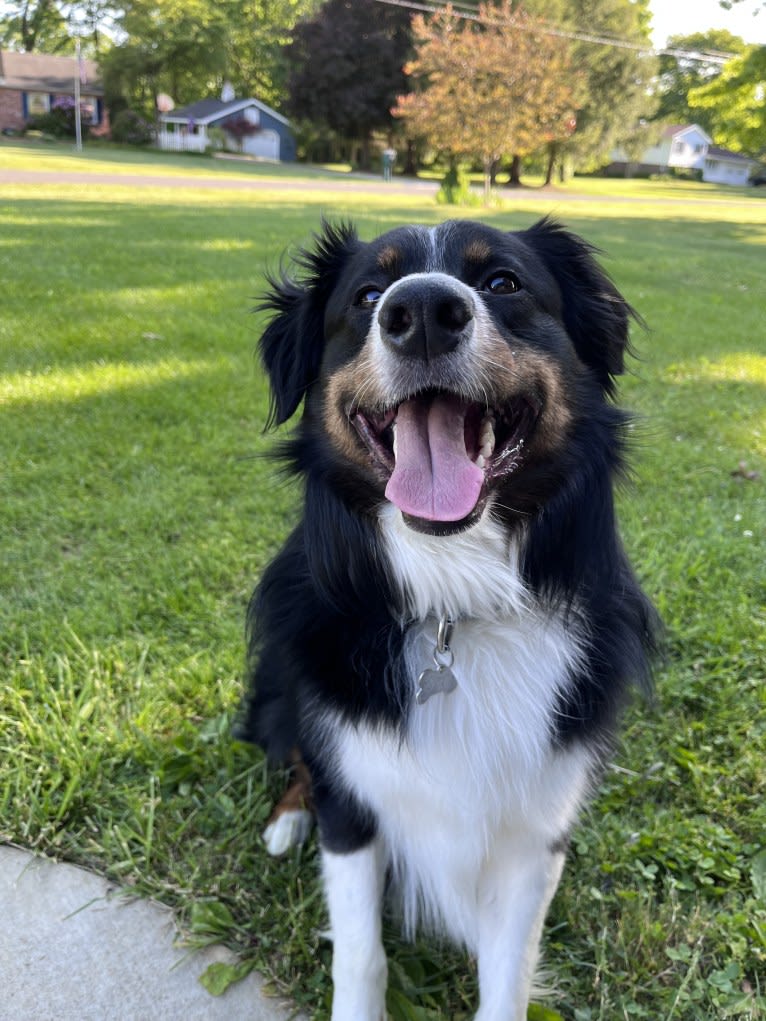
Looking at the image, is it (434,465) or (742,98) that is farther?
(742,98)

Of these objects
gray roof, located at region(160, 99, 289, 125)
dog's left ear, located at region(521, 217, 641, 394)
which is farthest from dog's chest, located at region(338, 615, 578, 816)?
gray roof, located at region(160, 99, 289, 125)

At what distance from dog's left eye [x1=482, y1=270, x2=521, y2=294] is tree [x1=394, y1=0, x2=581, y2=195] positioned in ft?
81.3

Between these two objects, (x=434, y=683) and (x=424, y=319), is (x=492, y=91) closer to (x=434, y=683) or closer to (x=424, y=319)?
(x=424, y=319)

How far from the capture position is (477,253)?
2115 millimetres

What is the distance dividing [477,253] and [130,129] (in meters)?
56.2

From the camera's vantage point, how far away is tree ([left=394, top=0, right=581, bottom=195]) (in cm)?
2495

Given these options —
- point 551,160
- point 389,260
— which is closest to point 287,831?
point 389,260

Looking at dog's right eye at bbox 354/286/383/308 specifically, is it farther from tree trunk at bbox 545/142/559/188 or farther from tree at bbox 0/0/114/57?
tree at bbox 0/0/114/57

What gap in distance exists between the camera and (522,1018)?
182 cm

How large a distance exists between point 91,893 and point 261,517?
2.14 meters

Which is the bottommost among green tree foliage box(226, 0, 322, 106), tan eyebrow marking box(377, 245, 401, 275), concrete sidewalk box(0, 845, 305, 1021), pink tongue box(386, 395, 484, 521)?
concrete sidewalk box(0, 845, 305, 1021)

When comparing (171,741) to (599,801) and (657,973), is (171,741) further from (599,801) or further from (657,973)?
(657,973)

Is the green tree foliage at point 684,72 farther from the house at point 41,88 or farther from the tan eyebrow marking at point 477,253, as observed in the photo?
the tan eyebrow marking at point 477,253

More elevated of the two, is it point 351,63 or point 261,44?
point 261,44
